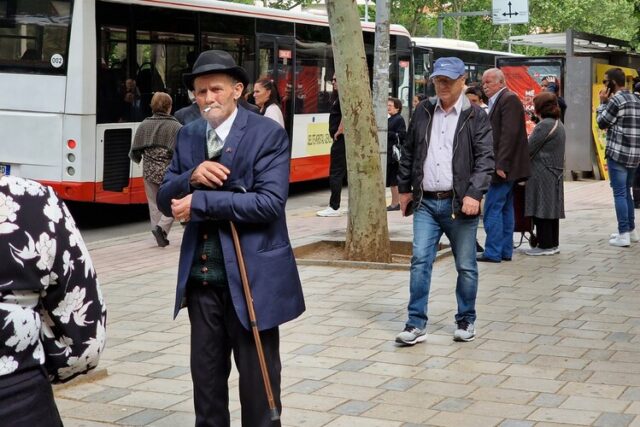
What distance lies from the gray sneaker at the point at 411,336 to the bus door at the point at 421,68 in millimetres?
16248

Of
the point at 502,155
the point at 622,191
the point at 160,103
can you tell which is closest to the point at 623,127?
the point at 622,191

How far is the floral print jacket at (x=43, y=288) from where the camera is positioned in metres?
2.82

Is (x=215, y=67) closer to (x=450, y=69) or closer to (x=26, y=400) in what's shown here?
(x=26, y=400)

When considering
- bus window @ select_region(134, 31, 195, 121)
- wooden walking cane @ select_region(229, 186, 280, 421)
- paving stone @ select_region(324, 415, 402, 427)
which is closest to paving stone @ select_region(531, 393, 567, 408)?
paving stone @ select_region(324, 415, 402, 427)

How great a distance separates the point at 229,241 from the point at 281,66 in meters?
13.9

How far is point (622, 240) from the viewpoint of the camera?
11828mm

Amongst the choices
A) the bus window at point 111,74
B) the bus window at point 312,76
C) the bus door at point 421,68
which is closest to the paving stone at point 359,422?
the bus window at point 111,74

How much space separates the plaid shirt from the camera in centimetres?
1160

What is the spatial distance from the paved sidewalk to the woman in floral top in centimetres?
262

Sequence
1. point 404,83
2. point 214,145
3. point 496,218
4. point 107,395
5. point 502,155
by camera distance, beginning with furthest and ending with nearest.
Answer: point 404,83, point 496,218, point 502,155, point 107,395, point 214,145

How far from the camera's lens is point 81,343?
3002 mm

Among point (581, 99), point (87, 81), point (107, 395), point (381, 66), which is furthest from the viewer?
point (581, 99)

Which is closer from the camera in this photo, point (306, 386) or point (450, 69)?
point (306, 386)

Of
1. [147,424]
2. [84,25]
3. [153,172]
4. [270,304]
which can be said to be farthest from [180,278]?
[84,25]
